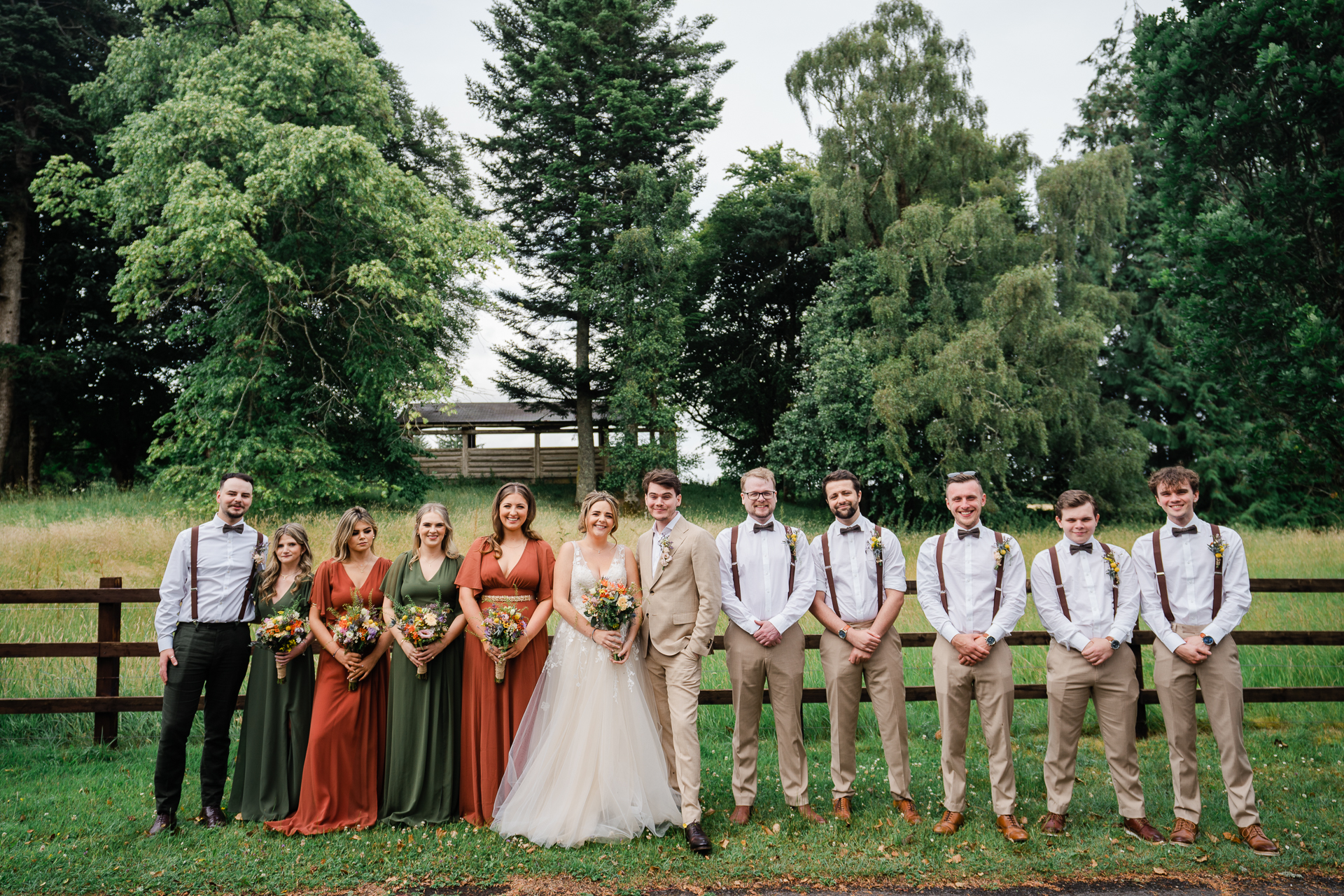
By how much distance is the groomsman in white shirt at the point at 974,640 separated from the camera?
5152 millimetres

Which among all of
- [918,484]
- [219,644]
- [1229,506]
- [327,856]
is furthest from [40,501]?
[1229,506]

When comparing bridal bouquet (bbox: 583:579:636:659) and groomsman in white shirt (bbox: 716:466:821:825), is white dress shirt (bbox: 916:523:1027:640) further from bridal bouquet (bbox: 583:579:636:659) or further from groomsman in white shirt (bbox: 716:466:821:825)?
bridal bouquet (bbox: 583:579:636:659)

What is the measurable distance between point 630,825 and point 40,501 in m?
21.9

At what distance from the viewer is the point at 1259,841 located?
4762 mm

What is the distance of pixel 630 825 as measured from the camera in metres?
5.07

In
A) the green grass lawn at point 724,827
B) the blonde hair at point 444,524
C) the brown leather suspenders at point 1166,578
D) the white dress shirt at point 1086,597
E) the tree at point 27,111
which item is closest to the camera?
the green grass lawn at point 724,827

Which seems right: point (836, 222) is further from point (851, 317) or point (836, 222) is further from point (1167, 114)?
point (1167, 114)

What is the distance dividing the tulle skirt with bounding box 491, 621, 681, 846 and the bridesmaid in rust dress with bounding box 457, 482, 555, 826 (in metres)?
0.14

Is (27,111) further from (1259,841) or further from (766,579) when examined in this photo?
(1259,841)

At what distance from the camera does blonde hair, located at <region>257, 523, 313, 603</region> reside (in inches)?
222

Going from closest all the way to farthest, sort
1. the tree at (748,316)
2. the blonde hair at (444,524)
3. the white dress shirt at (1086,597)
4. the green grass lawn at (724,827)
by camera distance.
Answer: the green grass lawn at (724,827)
the white dress shirt at (1086,597)
the blonde hair at (444,524)
the tree at (748,316)

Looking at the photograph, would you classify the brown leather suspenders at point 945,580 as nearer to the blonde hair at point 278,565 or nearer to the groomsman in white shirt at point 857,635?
the groomsman in white shirt at point 857,635

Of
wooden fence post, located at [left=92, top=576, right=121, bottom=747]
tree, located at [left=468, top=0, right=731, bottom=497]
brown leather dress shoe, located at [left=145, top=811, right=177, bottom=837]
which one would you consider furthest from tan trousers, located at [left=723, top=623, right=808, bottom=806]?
tree, located at [left=468, top=0, right=731, bottom=497]

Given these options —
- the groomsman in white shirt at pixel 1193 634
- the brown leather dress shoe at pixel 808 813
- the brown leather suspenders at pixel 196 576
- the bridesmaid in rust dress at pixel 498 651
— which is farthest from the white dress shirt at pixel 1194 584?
the bridesmaid in rust dress at pixel 498 651
